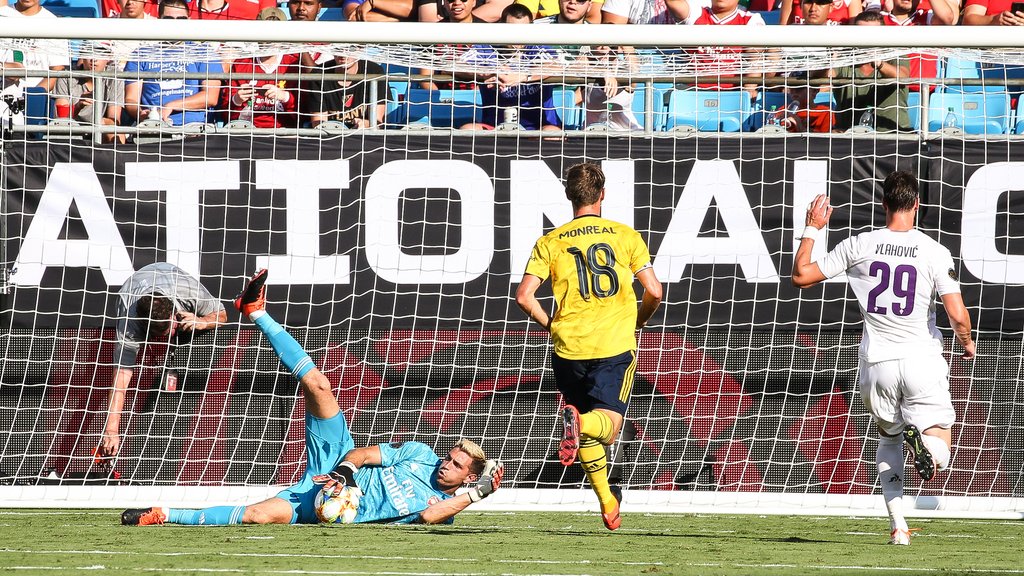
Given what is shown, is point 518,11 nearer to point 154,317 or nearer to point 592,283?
point 154,317

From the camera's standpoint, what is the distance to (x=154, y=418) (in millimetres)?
8438

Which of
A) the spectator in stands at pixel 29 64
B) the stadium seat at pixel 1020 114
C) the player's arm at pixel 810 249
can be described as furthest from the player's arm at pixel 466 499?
the stadium seat at pixel 1020 114

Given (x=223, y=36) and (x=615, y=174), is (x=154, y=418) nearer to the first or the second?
(x=223, y=36)

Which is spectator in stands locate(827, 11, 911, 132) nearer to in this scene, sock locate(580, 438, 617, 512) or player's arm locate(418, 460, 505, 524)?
player's arm locate(418, 460, 505, 524)

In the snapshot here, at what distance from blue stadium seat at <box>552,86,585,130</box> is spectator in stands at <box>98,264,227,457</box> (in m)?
2.66

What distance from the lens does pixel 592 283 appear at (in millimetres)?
5961

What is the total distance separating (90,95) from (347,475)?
156 inches

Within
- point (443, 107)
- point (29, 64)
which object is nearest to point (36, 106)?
point (29, 64)

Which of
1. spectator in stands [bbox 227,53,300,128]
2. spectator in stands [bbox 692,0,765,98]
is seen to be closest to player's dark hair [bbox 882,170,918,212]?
spectator in stands [bbox 692,0,765,98]

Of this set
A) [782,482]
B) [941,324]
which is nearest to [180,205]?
[782,482]

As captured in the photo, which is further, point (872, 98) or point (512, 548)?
point (872, 98)

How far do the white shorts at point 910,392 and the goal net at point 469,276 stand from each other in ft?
8.33

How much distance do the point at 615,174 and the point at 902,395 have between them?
126 inches

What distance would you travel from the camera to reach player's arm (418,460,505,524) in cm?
656
